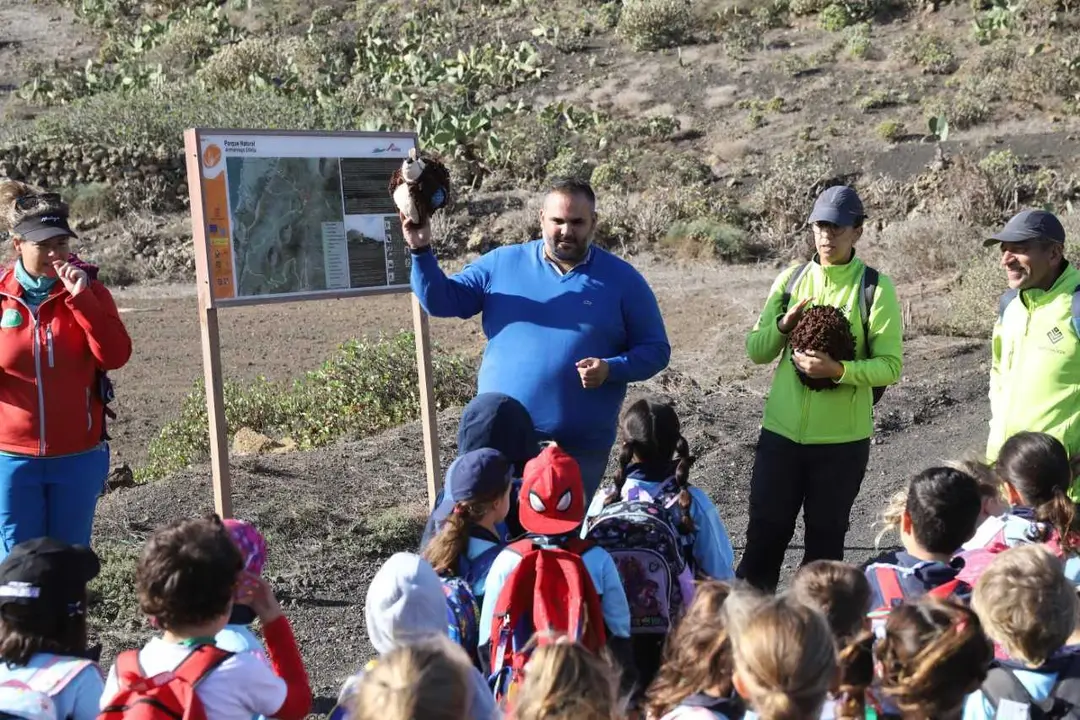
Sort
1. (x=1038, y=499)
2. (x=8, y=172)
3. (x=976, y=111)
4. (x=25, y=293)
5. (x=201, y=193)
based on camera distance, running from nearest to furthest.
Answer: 1. (x=1038, y=499)
2. (x=25, y=293)
3. (x=201, y=193)
4. (x=976, y=111)
5. (x=8, y=172)

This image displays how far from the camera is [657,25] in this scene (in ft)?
91.4

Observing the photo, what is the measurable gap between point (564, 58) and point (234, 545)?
26193mm

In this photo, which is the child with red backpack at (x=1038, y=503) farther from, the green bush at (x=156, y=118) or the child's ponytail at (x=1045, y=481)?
the green bush at (x=156, y=118)

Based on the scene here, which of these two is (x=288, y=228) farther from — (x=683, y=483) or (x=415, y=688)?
(x=415, y=688)

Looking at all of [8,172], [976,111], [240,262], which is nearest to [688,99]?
[976,111]

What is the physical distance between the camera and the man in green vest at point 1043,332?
181 inches

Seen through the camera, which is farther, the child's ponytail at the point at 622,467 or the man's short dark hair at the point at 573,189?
the man's short dark hair at the point at 573,189

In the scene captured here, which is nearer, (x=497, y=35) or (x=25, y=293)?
(x=25, y=293)

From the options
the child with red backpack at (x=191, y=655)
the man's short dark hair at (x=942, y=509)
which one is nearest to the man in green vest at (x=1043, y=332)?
the man's short dark hair at (x=942, y=509)

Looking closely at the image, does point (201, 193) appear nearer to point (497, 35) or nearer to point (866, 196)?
point (866, 196)

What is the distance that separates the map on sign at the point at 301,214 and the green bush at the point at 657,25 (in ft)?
73.4

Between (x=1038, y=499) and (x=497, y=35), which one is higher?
(x=497, y=35)

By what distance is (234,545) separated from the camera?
120 inches

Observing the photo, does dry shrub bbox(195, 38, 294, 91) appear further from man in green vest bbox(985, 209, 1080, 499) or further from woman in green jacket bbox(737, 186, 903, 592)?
man in green vest bbox(985, 209, 1080, 499)
